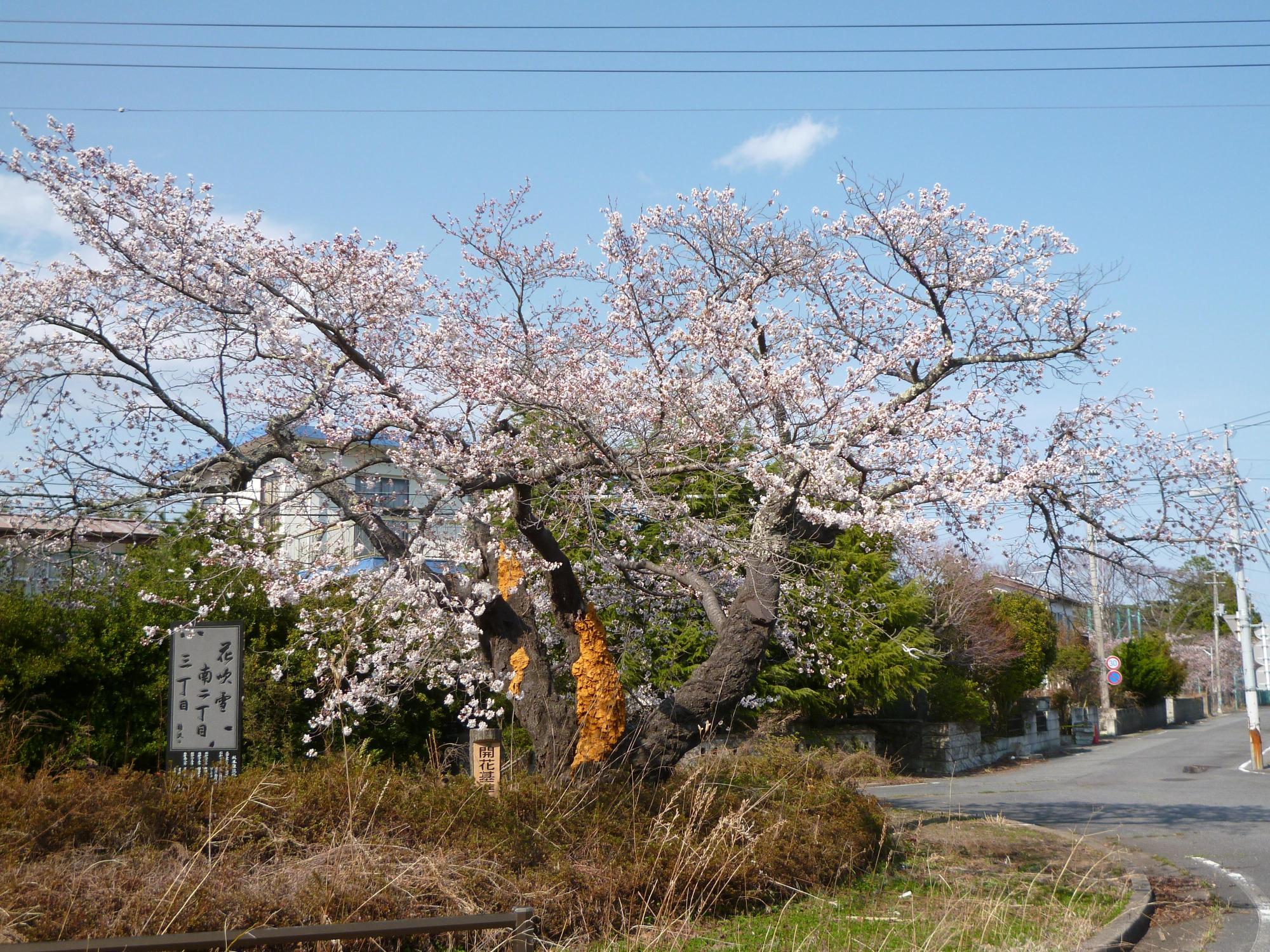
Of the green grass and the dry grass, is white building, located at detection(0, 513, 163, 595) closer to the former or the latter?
the dry grass

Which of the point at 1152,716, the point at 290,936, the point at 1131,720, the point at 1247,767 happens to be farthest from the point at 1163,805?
the point at 1152,716

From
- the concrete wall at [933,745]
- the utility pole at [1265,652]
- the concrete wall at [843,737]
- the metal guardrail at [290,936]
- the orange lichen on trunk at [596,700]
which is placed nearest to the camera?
the metal guardrail at [290,936]

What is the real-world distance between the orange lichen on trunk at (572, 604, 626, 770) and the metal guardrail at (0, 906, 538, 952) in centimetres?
470

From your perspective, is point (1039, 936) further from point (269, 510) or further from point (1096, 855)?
point (269, 510)

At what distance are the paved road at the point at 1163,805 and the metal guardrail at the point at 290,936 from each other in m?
5.37

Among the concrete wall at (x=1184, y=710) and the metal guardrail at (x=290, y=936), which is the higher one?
the metal guardrail at (x=290, y=936)

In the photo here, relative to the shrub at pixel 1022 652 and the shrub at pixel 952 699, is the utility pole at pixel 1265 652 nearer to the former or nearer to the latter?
the shrub at pixel 1022 652

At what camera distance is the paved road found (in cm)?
910

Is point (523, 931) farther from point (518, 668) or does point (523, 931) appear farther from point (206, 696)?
point (206, 696)

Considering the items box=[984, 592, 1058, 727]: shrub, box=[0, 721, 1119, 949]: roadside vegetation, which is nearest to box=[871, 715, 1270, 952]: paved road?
box=[0, 721, 1119, 949]: roadside vegetation

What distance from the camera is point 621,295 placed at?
10578 mm

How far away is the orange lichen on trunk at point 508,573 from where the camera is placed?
31.7 feet

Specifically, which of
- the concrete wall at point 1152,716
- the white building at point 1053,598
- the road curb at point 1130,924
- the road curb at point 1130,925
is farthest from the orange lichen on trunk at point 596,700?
the concrete wall at point 1152,716

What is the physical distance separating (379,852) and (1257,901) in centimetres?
722
